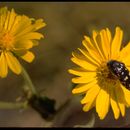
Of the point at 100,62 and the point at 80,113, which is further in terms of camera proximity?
the point at 80,113

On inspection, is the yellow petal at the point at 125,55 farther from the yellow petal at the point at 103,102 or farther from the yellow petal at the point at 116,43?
the yellow petal at the point at 103,102

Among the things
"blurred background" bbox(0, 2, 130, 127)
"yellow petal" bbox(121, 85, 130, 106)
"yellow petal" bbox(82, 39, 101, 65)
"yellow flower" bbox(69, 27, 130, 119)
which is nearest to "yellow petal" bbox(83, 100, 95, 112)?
"yellow flower" bbox(69, 27, 130, 119)

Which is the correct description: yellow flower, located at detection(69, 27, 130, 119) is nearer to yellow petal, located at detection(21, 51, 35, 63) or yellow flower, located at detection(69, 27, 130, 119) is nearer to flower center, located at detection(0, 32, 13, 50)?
yellow petal, located at detection(21, 51, 35, 63)

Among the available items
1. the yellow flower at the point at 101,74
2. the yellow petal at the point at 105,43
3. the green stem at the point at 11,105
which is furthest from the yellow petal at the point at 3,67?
the yellow petal at the point at 105,43

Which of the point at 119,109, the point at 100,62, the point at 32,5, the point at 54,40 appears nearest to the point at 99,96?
the point at 119,109

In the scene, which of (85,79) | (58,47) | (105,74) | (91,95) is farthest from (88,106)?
(58,47)

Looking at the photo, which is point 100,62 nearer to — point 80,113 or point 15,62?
point 15,62

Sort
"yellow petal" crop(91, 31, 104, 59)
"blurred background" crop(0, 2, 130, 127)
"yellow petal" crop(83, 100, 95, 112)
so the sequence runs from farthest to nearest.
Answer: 1. "blurred background" crop(0, 2, 130, 127)
2. "yellow petal" crop(91, 31, 104, 59)
3. "yellow petal" crop(83, 100, 95, 112)
